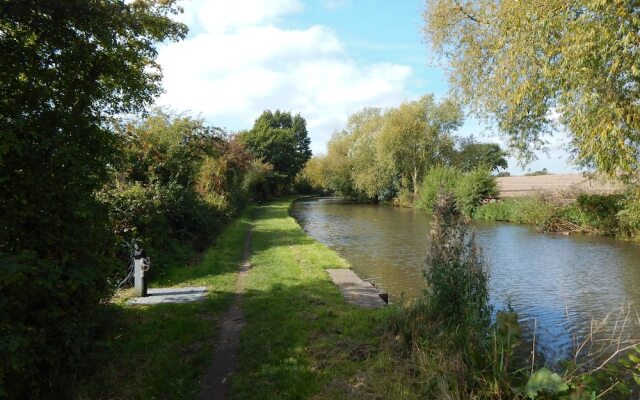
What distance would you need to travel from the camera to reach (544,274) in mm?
13625

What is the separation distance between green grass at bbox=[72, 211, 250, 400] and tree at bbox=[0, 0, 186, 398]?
551mm

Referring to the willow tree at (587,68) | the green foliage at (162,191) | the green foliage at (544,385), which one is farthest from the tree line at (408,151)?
the green foliage at (544,385)

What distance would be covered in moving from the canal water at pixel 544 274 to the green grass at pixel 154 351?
3.57m

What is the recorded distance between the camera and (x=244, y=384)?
5.11m

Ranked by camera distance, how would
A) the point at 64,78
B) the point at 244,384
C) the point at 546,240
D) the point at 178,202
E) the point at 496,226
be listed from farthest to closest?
the point at 496,226
the point at 546,240
the point at 178,202
the point at 244,384
the point at 64,78

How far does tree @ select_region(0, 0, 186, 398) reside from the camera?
3.67 meters

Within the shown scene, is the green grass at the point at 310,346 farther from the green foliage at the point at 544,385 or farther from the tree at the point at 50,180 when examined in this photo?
the tree at the point at 50,180

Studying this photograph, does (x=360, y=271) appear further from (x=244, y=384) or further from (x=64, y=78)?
(x=64, y=78)

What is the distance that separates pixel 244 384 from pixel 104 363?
1.75 meters

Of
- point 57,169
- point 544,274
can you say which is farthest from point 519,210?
point 57,169

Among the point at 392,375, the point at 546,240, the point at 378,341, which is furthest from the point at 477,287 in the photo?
the point at 546,240

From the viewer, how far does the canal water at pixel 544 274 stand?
8.70 m

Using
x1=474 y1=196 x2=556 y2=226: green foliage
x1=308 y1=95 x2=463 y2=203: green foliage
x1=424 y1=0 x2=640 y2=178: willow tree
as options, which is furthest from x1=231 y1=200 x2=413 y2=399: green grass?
x1=308 y1=95 x2=463 y2=203: green foliage

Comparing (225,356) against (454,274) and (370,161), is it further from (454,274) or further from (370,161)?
(370,161)
